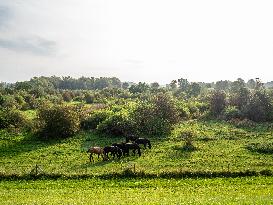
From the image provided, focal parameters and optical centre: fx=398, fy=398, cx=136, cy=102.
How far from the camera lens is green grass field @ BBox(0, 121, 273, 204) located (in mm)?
29812

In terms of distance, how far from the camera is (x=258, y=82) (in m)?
115

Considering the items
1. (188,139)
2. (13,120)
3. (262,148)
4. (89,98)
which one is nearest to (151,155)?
(188,139)

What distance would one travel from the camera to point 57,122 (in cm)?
5647

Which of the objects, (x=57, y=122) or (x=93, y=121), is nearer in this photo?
(x=57, y=122)

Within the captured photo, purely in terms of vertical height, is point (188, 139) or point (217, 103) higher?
point (217, 103)

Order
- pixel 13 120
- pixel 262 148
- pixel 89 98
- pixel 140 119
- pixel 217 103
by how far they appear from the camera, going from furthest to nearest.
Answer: pixel 89 98, pixel 217 103, pixel 13 120, pixel 140 119, pixel 262 148

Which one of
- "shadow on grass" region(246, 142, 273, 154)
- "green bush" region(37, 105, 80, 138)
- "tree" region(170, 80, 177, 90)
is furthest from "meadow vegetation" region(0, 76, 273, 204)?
"tree" region(170, 80, 177, 90)

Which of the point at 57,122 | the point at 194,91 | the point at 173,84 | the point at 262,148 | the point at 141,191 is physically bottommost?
the point at 141,191

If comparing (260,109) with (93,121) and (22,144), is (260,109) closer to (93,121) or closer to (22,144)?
(93,121)

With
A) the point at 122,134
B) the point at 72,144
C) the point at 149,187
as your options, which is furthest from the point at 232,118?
the point at 149,187

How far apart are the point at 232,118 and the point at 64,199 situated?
4500cm

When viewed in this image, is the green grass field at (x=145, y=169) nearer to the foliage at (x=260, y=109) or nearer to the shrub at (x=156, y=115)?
the shrub at (x=156, y=115)

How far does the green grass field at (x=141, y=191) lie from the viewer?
2830 cm

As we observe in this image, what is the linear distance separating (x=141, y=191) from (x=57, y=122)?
27.2 metres
